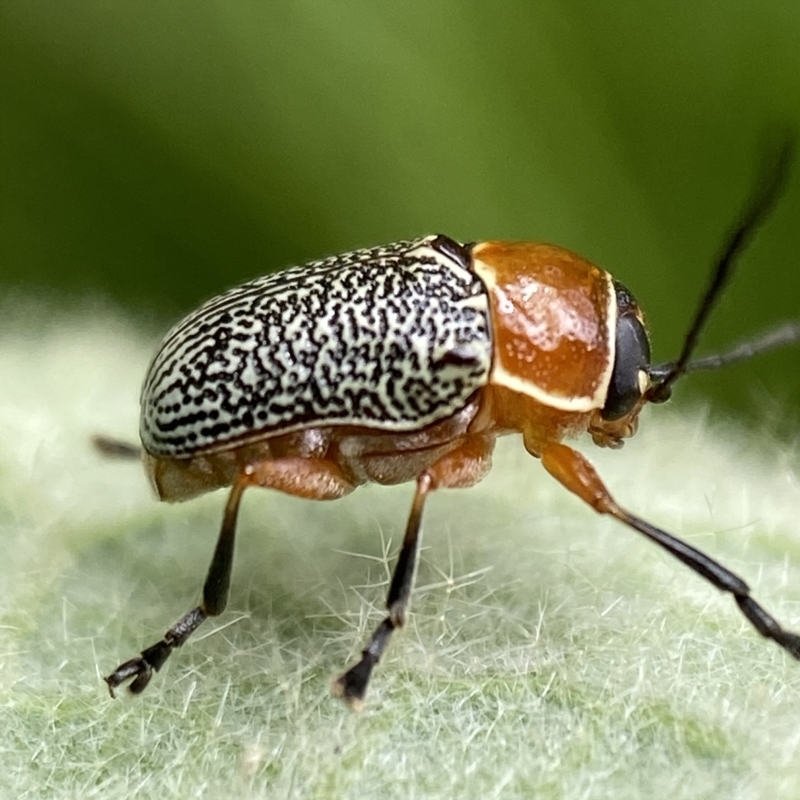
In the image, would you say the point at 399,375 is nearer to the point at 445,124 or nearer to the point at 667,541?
the point at 667,541

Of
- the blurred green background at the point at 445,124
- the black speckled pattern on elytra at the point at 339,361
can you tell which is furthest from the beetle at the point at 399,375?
the blurred green background at the point at 445,124

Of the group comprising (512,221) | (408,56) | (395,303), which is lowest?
(512,221)

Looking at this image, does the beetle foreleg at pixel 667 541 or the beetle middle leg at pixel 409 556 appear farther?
the beetle foreleg at pixel 667 541

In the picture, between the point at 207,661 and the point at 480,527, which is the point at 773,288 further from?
the point at 207,661

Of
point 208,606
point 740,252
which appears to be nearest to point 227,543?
point 208,606

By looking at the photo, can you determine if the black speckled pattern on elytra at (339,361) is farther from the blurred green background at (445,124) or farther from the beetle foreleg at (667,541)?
the blurred green background at (445,124)

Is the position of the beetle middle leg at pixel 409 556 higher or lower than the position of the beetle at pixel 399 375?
lower

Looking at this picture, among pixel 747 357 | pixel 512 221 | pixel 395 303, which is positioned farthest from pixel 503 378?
pixel 512 221
